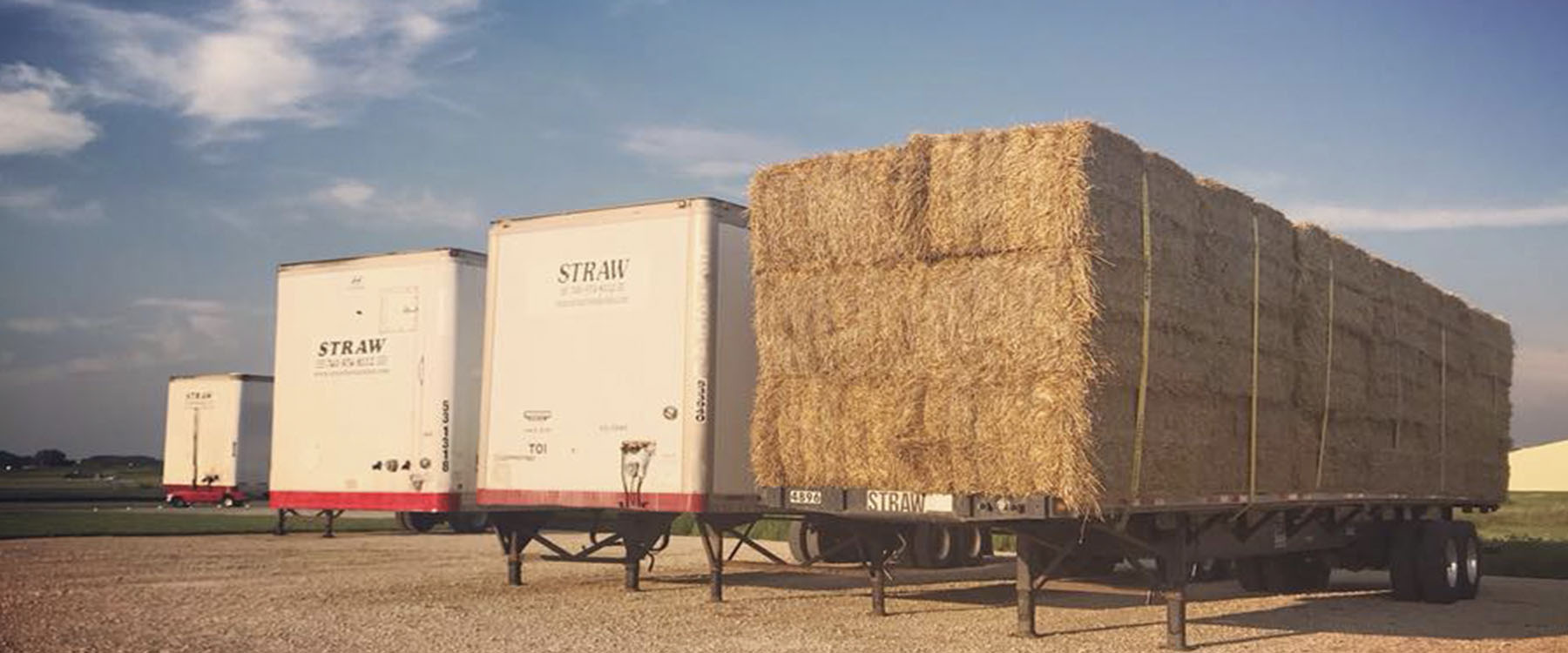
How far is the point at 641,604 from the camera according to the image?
15.3m

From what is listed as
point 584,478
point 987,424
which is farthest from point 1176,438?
point 584,478

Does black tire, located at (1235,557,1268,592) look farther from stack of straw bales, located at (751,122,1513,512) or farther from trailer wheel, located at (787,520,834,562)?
trailer wheel, located at (787,520,834,562)

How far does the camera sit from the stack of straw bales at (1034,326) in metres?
10.9

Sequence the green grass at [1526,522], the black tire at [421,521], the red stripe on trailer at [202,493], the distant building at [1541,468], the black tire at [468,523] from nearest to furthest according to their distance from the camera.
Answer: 1. the black tire at [421,521]
2. the black tire at [468,523]
3. the green grass at [1526,522]
4. the red stripe on trailer at [202,493]
5. the distant building at [1541,468]

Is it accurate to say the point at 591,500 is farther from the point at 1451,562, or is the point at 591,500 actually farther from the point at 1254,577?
the point at 1451,562

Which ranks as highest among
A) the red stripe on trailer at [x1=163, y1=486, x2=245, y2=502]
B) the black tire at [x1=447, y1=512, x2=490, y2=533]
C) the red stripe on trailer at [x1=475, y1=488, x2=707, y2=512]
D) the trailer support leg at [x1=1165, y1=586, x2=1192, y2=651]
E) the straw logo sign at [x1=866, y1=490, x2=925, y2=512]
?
the straw logo sign at [x1=866, y1=490, x2=925, y2=512]

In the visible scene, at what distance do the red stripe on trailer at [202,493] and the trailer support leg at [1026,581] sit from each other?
25219mm

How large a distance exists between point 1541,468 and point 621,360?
73.1m

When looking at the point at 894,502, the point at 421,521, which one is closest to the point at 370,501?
the point at 894,502

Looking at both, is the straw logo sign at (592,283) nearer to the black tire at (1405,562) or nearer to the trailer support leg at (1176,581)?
the trailer support leg at (1176,581)

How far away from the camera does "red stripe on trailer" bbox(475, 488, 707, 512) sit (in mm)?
14211

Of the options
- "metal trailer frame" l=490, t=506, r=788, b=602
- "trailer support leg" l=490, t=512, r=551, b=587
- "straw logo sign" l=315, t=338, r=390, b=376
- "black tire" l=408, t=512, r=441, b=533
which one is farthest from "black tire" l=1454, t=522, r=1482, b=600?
"black tire" l=408, t=512, r=441, b=533

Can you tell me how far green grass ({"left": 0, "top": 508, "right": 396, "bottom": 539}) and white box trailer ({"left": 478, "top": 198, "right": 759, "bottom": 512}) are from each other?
1613 cm

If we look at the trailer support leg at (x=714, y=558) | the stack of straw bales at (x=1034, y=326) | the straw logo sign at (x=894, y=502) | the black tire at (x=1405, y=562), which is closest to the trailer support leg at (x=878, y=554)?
the trailer support leg at (x=714, y=558)
